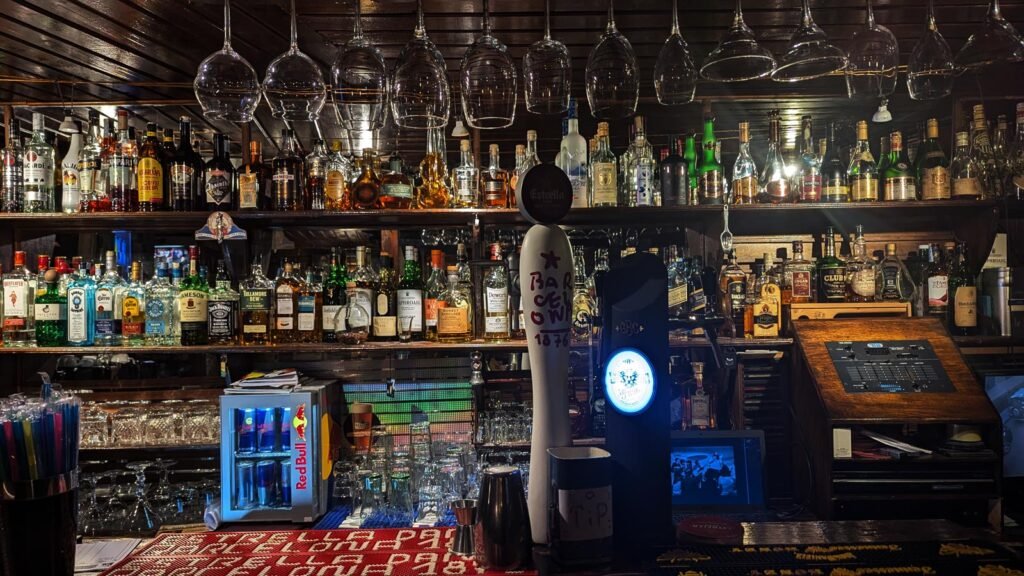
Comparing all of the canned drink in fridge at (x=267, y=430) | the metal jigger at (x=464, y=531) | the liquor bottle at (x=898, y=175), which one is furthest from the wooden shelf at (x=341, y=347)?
the metal jigger at (x=464, y=531)

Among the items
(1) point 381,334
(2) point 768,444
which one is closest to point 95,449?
(1) point 381,334

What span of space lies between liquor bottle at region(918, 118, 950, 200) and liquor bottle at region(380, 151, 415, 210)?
226 centimetres

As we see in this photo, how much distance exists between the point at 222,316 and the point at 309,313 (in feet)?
1.19

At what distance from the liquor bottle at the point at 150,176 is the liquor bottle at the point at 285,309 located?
62cm

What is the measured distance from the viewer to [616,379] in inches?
67.0

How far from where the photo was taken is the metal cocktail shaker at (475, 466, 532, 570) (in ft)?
5.44

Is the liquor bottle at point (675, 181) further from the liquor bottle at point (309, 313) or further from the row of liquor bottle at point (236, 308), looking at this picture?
the liquor bottle at point (309, 313)

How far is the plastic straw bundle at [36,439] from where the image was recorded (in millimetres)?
1510

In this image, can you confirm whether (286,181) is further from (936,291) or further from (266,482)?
(936,291)

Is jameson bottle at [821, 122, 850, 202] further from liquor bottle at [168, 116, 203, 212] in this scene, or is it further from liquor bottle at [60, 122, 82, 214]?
liquor bottle at [60, 122, 82, 214]

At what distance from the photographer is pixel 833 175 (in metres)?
3.03

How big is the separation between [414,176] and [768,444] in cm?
198

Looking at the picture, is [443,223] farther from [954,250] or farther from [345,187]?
[954,250]

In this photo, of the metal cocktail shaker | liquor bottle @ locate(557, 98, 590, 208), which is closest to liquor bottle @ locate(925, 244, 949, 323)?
A: liquor bottle @ locate(557, 98, 590, 208)
